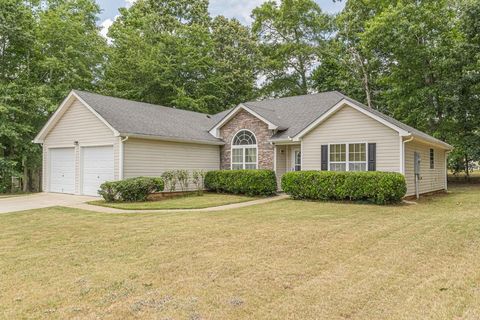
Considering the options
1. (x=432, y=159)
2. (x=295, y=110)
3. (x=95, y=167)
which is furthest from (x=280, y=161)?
(x=95, y=167)

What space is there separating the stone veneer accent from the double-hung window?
3424 mm

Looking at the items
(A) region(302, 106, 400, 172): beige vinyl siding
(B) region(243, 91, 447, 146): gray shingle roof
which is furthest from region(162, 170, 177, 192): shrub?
(A) region(302, 106, 400, 172): beige vinyl siding

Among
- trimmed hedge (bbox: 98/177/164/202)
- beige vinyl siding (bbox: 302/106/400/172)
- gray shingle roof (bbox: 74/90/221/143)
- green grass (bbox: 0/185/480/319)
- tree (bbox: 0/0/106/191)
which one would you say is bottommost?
green grass (bbox: 0/185/480/319)

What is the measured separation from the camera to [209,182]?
17.5 meters

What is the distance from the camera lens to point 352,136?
14.4 m

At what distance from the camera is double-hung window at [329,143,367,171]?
1414 cm

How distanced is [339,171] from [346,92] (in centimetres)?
1764

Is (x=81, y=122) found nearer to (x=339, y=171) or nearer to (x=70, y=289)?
(x=339, y=171)

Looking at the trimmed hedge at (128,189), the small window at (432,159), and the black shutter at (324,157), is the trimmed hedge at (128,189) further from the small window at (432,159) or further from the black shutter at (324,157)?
the small window at (432,159)

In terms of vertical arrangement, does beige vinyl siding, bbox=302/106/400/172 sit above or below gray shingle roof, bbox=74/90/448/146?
below

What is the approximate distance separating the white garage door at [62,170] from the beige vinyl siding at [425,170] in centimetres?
1456

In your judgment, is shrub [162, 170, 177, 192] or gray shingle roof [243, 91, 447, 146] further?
gray shingle roof [243, 91, 447, 146]

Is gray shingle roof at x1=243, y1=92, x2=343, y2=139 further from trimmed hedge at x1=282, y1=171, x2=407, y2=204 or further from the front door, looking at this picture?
trimmed hedge at x1=282, y1=171, x2=407, y2=204

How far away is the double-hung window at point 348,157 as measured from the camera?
14.1 m
